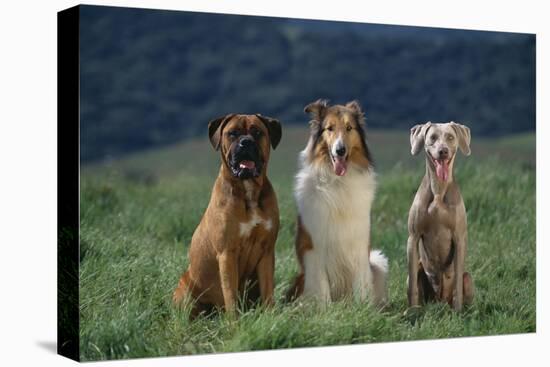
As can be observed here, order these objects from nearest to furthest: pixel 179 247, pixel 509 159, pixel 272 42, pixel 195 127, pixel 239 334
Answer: pixel 239 334 < pixel 179 247 < pixel 509 159 < pixel 195 127 < pixel 272 42

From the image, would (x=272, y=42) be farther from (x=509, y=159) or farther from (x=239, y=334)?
(x=239, y=334)

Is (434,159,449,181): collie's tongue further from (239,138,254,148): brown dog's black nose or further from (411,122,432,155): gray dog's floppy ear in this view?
(239,138,254,148): brown dog's black nose

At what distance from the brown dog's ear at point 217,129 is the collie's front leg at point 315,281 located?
101 centimetres

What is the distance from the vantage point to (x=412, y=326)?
6.47 m

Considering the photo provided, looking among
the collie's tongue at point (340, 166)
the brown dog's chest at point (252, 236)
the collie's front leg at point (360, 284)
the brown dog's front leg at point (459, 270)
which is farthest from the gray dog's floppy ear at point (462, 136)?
the brown dog's chest at point (252, 236)

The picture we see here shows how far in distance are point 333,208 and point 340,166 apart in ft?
0.97

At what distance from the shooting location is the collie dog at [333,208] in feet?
20.1

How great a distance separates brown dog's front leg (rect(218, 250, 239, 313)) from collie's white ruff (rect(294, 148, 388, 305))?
1.97ft

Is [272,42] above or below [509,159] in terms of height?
above

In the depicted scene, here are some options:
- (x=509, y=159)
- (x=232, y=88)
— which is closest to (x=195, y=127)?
(x=232, y=88)

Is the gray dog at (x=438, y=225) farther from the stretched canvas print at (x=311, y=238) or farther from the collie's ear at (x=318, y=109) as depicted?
the collie's ear at (x=318, y=109)

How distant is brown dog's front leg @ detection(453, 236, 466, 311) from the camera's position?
655cm

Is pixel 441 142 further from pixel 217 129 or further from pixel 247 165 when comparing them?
pixel 217 129

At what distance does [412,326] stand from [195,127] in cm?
1202
